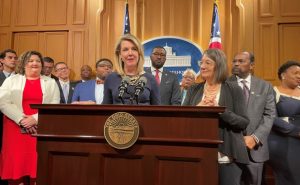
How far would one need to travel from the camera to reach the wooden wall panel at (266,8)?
557 centimetres

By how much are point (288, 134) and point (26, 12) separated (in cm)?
516

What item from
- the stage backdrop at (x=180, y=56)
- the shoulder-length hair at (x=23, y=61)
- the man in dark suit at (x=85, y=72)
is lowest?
the shoulder-length hair at (x=23, y=61)

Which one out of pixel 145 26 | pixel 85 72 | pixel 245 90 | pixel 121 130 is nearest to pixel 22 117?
pixel 121 130

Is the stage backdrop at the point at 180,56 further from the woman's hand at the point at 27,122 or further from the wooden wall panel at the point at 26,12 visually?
the woman's hand at the point at 27,122

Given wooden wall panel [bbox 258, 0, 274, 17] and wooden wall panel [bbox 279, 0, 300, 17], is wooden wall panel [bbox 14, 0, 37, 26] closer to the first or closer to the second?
wooden wall panel [bbox 258, 0, 274, 17]

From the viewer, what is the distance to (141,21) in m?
5.92

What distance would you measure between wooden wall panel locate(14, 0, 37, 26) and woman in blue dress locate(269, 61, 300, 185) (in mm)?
4735

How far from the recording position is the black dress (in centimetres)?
317

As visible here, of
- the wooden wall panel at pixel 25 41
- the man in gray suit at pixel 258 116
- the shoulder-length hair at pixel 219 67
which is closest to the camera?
the shoulder-length hair at pixel 219 67

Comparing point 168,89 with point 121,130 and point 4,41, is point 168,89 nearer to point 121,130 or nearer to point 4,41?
point 121,130

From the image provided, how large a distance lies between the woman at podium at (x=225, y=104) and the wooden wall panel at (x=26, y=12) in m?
4.98

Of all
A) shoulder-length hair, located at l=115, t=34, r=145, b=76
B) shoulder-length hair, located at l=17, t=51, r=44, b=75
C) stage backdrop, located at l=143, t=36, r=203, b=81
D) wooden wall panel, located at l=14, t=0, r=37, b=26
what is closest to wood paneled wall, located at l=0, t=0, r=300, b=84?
wooden wall panel, located at l=14, t=0, r=37, b=26

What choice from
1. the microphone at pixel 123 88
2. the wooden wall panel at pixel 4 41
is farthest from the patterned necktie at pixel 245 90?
the wooden wall panel at pixel 4 41

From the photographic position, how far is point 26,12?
21.0 feet
